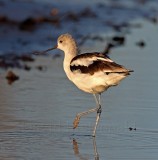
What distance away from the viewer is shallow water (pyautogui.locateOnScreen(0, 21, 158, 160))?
301 inches

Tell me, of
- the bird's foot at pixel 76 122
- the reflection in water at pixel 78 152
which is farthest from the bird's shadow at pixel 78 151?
the bird's foot at pixel 76 122

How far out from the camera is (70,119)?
29.4 ft

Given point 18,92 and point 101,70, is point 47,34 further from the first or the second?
point 101,70

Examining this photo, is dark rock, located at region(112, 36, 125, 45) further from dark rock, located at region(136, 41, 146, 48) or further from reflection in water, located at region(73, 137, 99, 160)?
reflection in water, located at region(73, 137, 99, 160)

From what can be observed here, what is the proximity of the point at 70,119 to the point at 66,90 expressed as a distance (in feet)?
5.41

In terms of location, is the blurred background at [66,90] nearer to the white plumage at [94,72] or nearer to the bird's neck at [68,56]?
the white plumage at [94,72]

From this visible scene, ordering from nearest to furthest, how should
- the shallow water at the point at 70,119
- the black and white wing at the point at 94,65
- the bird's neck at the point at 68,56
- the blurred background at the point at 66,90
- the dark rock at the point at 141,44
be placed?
the shallow water at the point at 70,119 < the blurred background at the point at 66,90 < the black and white wing at the point at 94,65 < the bird's neck at the point at 68,56 < the dark rock at the point at 141,44

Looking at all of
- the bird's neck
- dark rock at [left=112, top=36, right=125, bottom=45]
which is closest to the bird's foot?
the bird's neck

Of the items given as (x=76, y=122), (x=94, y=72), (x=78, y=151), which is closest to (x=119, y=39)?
(x=94, y=72)

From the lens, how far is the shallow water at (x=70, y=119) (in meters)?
7.64

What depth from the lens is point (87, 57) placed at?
8625 millimetres

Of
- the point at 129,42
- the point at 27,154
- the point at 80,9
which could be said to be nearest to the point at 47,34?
the point at 129,42

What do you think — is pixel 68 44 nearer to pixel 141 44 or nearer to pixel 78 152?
pixel 78 152

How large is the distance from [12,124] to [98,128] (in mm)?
972
